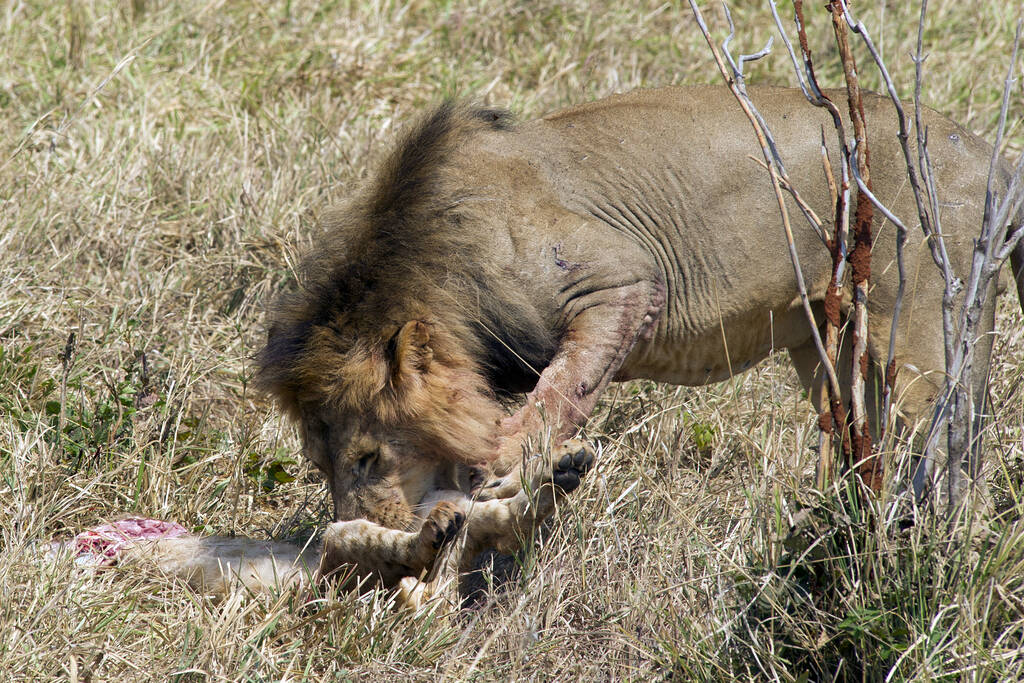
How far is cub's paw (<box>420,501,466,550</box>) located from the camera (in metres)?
3.29

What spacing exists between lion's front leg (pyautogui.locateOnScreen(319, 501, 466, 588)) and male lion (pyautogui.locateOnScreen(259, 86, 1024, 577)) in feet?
0.06

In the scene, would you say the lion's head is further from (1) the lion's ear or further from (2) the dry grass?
(2) the dry grass

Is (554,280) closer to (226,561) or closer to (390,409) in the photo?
(390,409)

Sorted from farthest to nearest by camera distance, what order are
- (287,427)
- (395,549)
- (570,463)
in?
(287,427)
(395,549)
(570,463)

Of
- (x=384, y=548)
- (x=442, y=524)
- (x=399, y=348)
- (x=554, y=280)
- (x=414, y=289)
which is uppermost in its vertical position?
(x=554, y=280)

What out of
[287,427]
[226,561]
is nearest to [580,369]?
[226,561]

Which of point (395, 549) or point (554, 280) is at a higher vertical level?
point (554, 280)

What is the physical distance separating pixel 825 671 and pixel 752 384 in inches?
88.8

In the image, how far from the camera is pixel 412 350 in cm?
365

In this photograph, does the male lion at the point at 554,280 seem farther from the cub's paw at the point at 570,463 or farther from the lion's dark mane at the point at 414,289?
the cub's paw at the point at 570,463

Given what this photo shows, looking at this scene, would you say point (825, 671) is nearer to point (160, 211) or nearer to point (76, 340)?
point (76, 340)

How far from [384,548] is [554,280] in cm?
97

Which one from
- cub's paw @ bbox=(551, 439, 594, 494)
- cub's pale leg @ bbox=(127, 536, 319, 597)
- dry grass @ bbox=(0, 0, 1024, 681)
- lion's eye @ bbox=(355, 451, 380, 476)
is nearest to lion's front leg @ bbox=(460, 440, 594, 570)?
cub's paw @ bbox=(551, 439, 594, 494)

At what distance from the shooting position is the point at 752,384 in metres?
5.09
